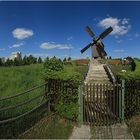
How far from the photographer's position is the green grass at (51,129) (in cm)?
803

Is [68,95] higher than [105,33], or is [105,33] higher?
[105,33]

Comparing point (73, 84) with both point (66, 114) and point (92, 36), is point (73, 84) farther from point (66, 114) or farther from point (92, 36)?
point (92, 36)

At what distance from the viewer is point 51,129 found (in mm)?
8742

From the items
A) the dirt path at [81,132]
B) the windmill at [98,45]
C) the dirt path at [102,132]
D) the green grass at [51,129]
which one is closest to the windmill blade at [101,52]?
the windmill at [98,45]

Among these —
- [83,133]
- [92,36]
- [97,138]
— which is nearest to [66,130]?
[83,133]

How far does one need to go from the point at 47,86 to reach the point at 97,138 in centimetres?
332

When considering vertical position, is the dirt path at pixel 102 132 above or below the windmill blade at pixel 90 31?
below

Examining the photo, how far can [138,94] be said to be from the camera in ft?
33.9

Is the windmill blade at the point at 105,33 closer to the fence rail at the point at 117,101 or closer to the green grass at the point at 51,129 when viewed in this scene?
the fence rail at the point at 117,101

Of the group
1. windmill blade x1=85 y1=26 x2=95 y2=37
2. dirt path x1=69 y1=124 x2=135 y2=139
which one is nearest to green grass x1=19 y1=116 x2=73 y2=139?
dirt path x1=69 y1=124 x2=135 y2=139

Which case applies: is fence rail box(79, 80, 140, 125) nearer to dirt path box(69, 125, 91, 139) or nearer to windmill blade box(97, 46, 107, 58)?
dirt path box(69, 125, 91, 139)

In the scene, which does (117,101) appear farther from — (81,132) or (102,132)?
(81,132)

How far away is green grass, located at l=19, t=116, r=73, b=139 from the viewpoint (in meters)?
8.03

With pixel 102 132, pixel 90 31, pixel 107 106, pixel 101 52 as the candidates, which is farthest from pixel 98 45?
pixel 102 132
